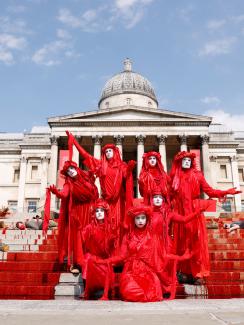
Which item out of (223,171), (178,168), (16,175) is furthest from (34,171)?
(178,168)

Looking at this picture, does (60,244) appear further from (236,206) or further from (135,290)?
(236,206)

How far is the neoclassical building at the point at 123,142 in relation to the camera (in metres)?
32.9

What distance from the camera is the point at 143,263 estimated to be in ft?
15.8

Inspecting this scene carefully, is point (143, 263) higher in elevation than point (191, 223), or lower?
lower

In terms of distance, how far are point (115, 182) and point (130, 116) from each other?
28.0 metres

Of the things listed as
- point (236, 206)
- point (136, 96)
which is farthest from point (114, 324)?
point (136, 96)

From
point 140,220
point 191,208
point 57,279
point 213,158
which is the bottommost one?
point 57,279

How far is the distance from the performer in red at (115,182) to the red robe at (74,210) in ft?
0.97

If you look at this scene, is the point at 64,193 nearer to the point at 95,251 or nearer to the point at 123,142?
the point at 95,251

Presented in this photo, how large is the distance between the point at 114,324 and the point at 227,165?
38.4 m

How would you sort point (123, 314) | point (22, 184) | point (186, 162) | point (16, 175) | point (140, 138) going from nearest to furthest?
point (123, 314), point (186, 162), point (140, 138), point (22, 184), point (16, 175)

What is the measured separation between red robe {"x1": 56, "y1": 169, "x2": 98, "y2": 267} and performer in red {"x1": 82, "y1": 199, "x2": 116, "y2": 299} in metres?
0.67

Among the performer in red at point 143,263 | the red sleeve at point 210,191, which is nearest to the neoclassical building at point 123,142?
the red sleeve at point 210,191

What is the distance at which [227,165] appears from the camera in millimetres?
39250
